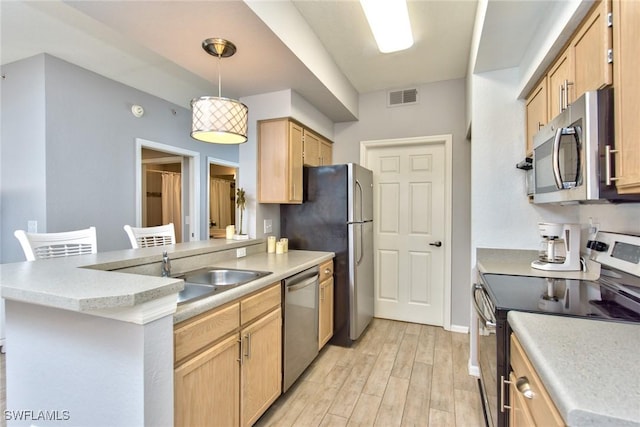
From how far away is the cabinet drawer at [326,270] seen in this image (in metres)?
2.63

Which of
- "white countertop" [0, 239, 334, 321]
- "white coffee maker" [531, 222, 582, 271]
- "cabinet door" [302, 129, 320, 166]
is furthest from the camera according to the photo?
"cabinet door" [302, 129, 320, 166]

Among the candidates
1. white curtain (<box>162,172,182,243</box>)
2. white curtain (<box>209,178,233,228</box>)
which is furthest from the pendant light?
white curtain (<box>209,178,233,228</box>)

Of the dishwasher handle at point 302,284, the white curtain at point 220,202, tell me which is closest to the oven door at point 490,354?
the dishwasher handle at point 302,284

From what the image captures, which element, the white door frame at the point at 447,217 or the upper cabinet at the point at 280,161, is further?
the white door frame at the point at 447,217

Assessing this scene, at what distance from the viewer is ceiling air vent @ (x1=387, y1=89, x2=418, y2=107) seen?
3432 millimetres

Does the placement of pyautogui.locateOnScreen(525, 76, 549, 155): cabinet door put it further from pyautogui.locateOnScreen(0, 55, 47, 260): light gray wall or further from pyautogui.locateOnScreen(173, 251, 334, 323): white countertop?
pyautogui.locateOnScreen(0, 55, 47, 260): light gray wall

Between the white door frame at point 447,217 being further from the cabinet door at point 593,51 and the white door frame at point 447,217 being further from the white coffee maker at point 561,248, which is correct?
the cabinet door at point 593,51

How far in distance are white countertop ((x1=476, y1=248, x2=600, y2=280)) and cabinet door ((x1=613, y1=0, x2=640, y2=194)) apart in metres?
0.86

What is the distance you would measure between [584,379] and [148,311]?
1239 millimetres

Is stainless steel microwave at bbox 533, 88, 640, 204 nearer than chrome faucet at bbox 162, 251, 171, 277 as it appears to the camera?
Yes

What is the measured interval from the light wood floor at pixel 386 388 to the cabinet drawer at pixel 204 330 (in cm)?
80

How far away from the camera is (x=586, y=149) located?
3.92ft

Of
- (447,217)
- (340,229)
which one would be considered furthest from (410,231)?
(340,229)

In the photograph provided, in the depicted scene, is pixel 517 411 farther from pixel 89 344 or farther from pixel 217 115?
pixel 217 115
